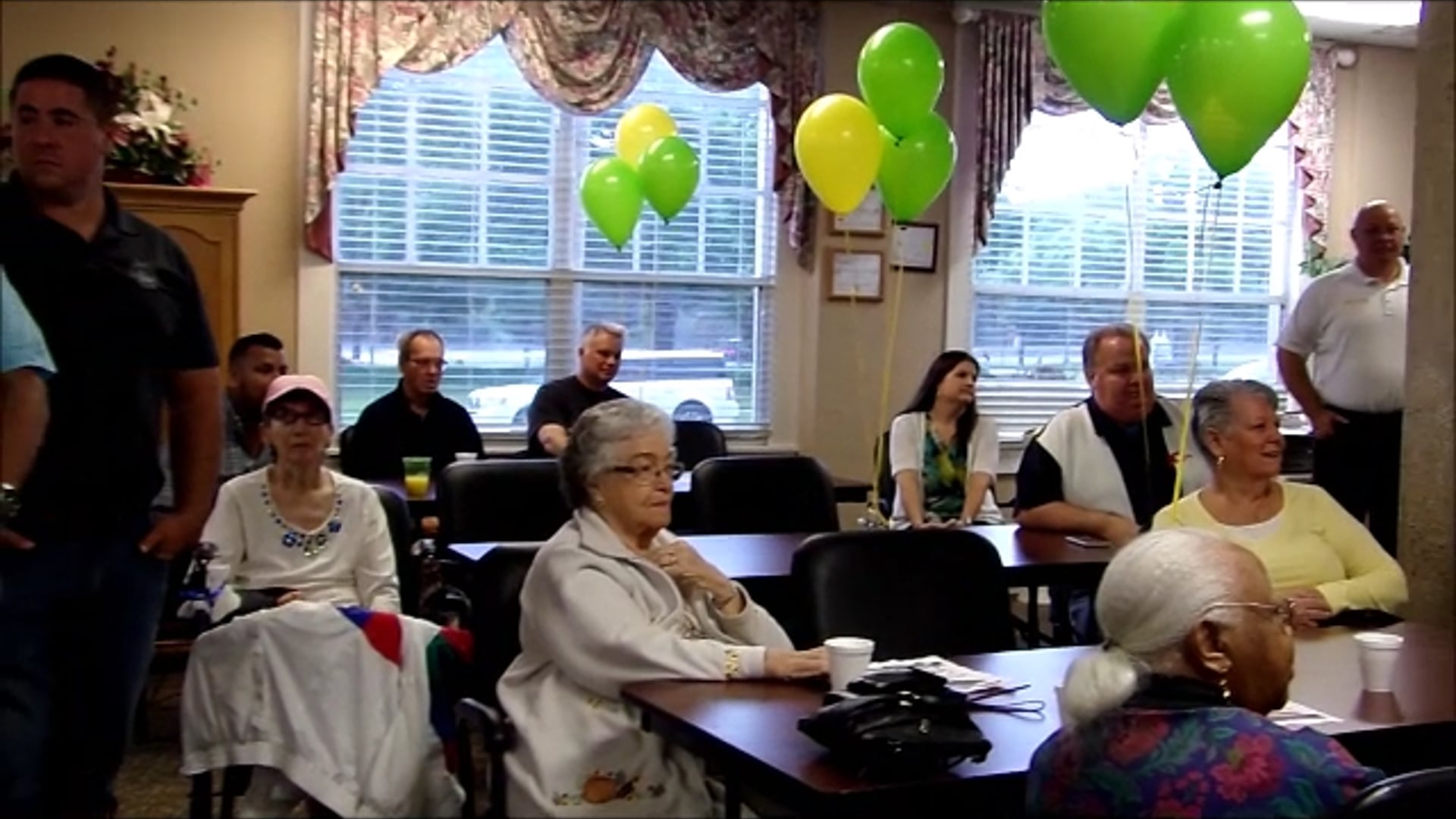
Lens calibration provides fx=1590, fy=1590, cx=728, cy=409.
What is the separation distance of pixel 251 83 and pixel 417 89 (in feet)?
2.25

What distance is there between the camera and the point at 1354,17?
7727 millimetres

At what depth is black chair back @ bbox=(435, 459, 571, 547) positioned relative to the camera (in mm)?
4520

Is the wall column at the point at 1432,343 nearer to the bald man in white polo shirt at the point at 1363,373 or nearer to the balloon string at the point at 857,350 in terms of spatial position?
the bald man in white polo shirt at the point at 1363,373

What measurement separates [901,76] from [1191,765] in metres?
3.47

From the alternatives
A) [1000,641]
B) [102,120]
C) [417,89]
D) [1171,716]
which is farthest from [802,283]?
[1171,716]

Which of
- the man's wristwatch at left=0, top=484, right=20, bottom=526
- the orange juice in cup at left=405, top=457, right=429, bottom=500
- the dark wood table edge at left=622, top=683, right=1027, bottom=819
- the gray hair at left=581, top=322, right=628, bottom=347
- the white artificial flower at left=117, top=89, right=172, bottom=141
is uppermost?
the white artificial flower at left=117, top=89, right=172, bottom=141

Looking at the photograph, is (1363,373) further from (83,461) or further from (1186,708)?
(83,461)

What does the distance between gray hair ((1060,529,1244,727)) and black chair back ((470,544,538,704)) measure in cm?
138

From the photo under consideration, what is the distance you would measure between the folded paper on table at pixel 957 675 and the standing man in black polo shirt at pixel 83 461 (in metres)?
1.19

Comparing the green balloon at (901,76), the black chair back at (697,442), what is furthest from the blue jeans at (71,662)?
the black chair back at (697,442)

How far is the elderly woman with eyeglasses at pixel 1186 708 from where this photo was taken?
172 cm

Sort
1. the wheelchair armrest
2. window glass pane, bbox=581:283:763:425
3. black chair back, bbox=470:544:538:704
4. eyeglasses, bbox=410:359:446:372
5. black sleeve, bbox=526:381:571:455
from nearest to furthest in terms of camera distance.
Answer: the wheelchair armrest < black chair back, bbox=470:544:538:704 < eyeglasses, bbox=410:359:446:372 < black sleeve, bbox=526:381:571:455 < window glass pane, bbox=581:283:763:425

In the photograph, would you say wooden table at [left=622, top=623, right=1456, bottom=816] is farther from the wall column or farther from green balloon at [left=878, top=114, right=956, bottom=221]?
green balloon at [left=878, top=114, right=956, bottom=221]

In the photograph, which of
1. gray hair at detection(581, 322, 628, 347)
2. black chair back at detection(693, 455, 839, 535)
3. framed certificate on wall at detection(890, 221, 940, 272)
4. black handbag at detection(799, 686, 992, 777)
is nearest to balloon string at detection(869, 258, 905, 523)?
framed certificate on wall at detection(890, 221, 940, 272)
